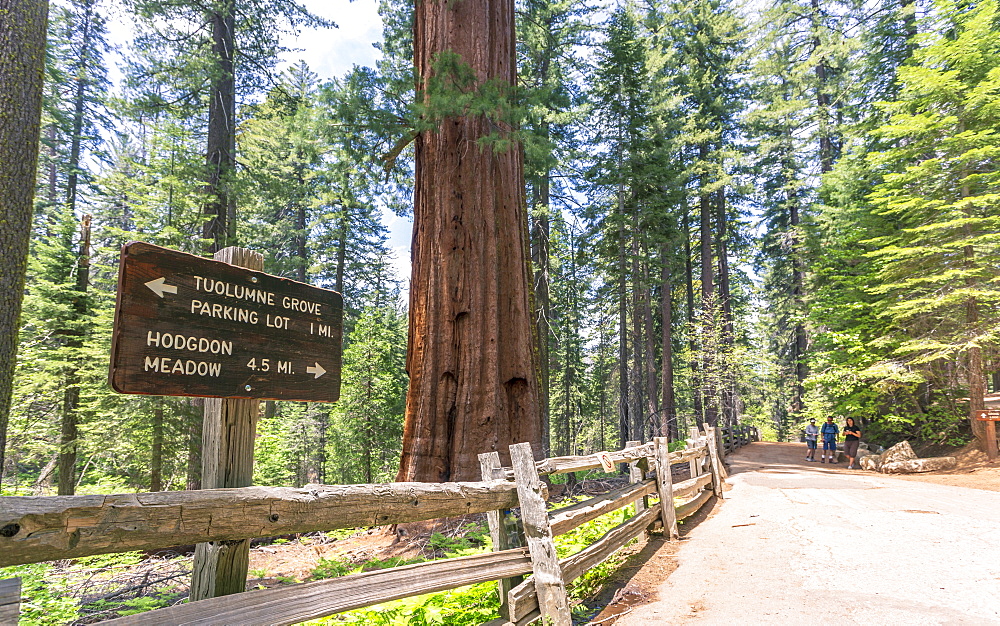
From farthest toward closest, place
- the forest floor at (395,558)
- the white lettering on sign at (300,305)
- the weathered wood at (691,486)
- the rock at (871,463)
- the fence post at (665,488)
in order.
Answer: the rock at (871,463)
the weathered wood at (691,486)
the fence post at (665,488)
the forest floor at (395,558)
the white lettering on sign at (300,305)

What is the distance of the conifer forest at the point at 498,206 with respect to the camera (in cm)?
697

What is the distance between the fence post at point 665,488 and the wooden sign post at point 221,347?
5262mm

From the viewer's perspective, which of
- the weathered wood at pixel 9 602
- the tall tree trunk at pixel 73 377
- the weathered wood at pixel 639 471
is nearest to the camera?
the weathered wood at pixel 9 602

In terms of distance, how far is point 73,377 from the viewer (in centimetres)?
1130

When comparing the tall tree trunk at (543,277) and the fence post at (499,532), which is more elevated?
the tall tree trunk at (543,277)

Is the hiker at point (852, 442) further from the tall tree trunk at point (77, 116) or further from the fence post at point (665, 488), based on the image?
the tall tree trunk at point (77, 116)

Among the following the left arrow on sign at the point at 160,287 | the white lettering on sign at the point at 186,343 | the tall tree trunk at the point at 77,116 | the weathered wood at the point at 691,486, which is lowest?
the weathered wood at the point at 691,486

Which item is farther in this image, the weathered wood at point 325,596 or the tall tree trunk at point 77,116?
the tall tree trunk at point 77,116

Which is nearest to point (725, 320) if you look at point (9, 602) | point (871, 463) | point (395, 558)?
point (871, 463)

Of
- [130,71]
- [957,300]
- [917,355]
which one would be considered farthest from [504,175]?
[917,355]

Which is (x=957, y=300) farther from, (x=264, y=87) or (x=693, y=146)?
(x=264, y=87)

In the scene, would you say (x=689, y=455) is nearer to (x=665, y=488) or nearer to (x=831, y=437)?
Result: (x=665, y=488)

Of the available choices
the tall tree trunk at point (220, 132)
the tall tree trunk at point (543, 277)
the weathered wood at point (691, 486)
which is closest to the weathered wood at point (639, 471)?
the weathered wood at point (691, 486)

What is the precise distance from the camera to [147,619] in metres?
A: 1.68
